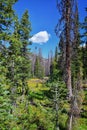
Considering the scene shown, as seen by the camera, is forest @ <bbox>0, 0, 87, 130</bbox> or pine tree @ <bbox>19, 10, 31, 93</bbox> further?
pine tree @ <bbox>19, 10, 31, 93</bbox>

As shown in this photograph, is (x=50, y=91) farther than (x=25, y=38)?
No

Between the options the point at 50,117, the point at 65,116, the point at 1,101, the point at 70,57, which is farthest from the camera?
the point at 70,57

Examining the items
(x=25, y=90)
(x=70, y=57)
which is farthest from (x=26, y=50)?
(x=70, y=57)

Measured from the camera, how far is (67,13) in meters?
28.8

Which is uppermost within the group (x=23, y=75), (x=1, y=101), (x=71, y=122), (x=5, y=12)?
(x=5, y=12)

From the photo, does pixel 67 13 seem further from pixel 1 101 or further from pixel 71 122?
pixel 1 101

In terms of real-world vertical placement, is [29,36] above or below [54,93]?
above

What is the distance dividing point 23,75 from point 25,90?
91.6 inches

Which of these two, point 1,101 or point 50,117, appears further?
point 50,117

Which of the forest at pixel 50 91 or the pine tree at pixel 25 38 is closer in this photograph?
the forest at pixel 50 91

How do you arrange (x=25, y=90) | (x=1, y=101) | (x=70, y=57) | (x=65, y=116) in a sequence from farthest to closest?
(x=25, y=90) → (x=70, y=57) → (x=65, y=116) → (x=1, y=101)

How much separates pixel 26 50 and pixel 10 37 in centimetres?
2432

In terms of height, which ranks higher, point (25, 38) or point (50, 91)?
point (25, 38)

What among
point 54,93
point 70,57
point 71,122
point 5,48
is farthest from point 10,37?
point 70,57
